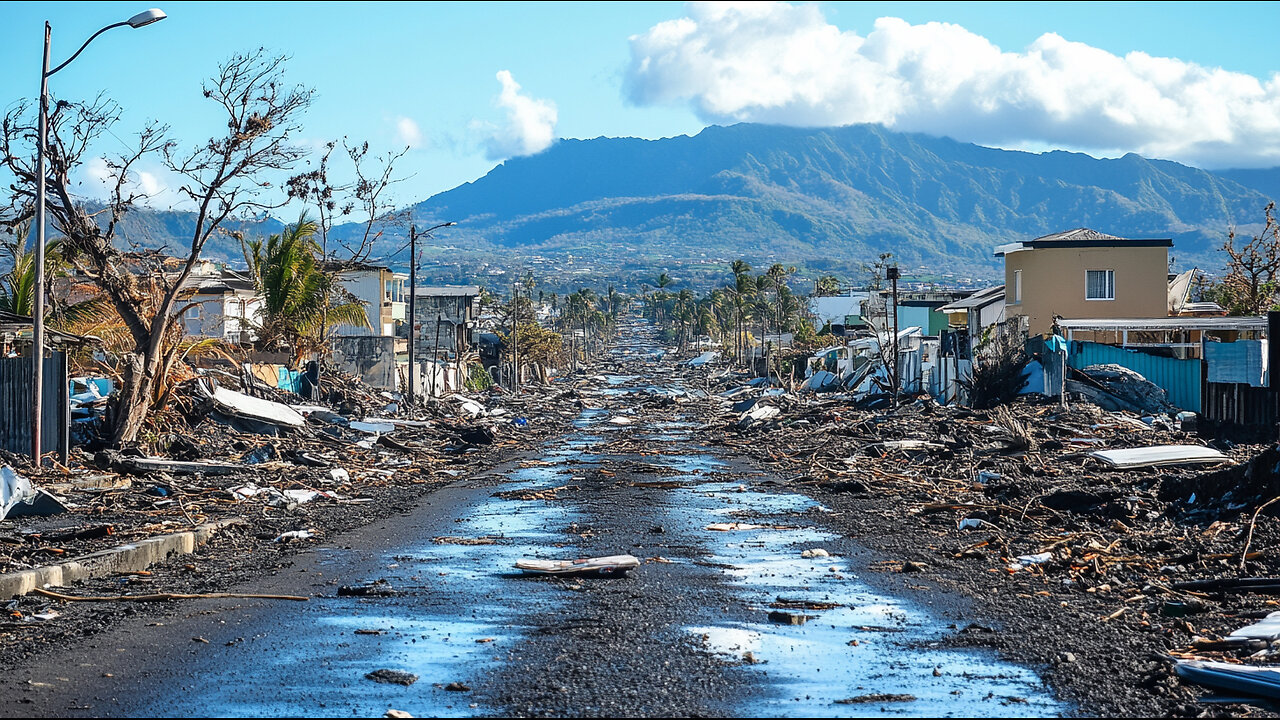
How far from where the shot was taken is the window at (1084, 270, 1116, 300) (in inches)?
1688

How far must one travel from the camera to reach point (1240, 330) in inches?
1587

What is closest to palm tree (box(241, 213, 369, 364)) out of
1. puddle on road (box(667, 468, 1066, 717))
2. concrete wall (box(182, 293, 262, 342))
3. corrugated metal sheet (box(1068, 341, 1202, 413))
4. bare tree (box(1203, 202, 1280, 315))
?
concrete wall (box(182, 293, 262, 342))

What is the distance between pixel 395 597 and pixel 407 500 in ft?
29.2

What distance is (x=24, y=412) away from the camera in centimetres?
1872

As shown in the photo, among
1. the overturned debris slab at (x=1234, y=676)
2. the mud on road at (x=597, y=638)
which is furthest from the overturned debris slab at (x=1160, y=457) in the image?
the overturned debris slab at (x=1234, y=676)

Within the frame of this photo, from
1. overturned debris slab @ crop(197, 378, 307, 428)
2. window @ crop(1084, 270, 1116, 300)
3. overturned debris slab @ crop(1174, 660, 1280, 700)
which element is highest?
window @ crop(1084, 270, 1116, 300)

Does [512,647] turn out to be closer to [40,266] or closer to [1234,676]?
[1234,676]

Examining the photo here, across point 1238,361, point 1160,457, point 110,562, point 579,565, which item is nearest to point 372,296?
point 1238,361

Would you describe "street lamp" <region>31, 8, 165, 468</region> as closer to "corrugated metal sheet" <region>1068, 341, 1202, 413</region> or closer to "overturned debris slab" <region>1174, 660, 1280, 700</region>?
"overturned debris slab" <region>1174, 660, 1280, 700</region>

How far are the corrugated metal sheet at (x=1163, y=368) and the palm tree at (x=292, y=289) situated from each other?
24328mm

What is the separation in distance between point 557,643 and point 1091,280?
129 feet

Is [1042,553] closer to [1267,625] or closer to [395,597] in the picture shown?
[1267,625]

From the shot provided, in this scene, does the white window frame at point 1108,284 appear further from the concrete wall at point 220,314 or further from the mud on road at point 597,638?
the mud on road at point 597,638

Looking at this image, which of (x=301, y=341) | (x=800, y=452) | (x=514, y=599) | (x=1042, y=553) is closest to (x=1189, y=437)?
(x=800, y=452)
